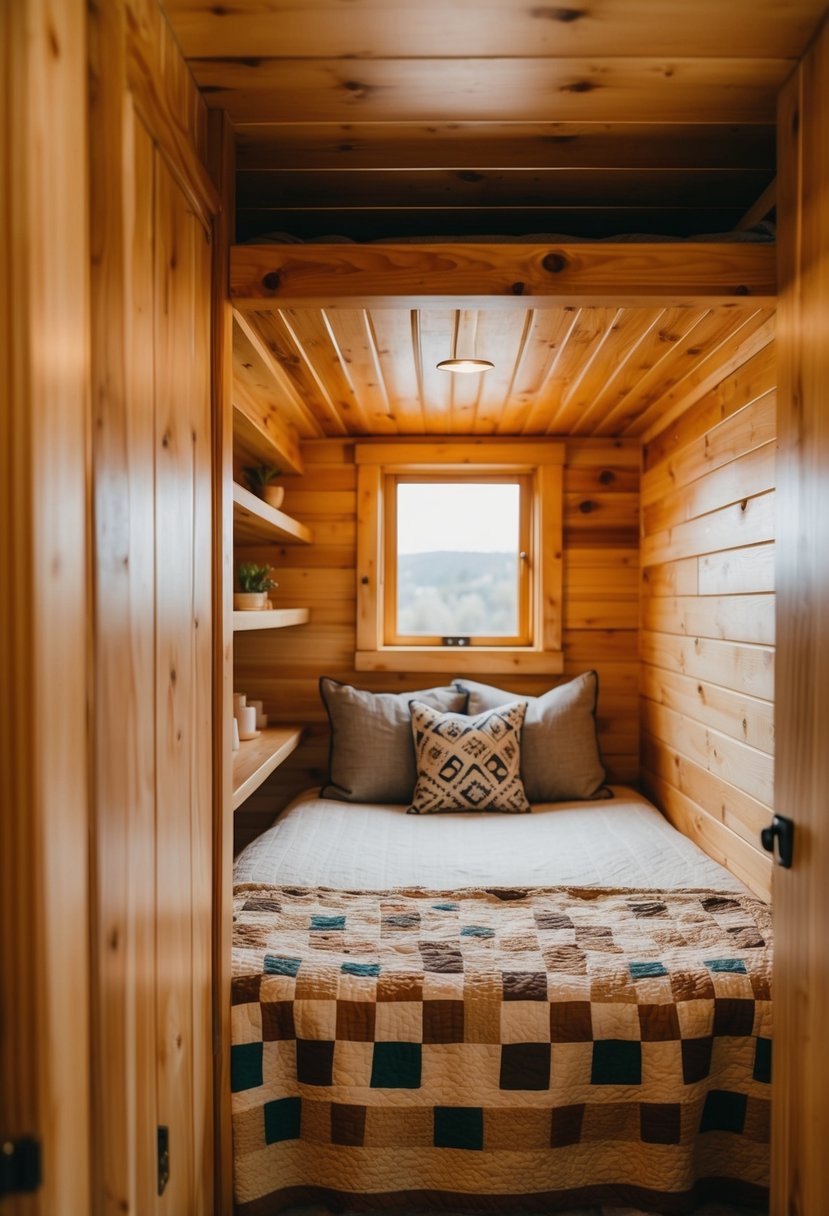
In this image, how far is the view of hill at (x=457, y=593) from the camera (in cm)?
353

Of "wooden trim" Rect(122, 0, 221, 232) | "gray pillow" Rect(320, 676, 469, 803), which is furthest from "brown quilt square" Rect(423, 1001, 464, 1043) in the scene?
"wooden trim" Rect(122, 0, 221, 232)

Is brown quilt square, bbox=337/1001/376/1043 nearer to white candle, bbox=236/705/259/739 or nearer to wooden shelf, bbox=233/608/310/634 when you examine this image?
wooden shelf, bbox=233/608/310/634

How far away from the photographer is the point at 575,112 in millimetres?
1382

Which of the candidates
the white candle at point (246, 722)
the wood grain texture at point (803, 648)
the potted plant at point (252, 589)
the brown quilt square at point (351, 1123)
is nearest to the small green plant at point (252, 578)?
the potted plant at point (252, 589)

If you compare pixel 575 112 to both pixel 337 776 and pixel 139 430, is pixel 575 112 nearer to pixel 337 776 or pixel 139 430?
pixel 139 430

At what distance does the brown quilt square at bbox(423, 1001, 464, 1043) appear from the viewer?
62.4 inches

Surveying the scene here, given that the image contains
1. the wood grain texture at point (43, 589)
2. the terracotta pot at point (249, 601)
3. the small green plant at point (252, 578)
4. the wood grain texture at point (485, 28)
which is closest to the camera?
the wood grain texture at point (43, 589)

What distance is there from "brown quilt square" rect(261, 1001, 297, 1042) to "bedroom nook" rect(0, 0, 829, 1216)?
29 mm

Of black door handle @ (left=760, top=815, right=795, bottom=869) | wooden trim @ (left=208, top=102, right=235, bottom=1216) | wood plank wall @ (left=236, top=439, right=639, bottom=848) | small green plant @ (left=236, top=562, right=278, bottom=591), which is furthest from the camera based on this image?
wood plank wall @ (left=236, top=439, right=639, bottom=848)

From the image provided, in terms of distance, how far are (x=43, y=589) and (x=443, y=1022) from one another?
125 cm

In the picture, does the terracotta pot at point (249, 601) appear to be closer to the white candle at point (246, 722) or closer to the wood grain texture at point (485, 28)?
the white candle at point (246, 722)

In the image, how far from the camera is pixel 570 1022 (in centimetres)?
159

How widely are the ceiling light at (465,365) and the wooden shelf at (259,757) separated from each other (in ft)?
4.24

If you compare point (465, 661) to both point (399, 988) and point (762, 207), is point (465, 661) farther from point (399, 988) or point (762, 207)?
point (762, 207)
